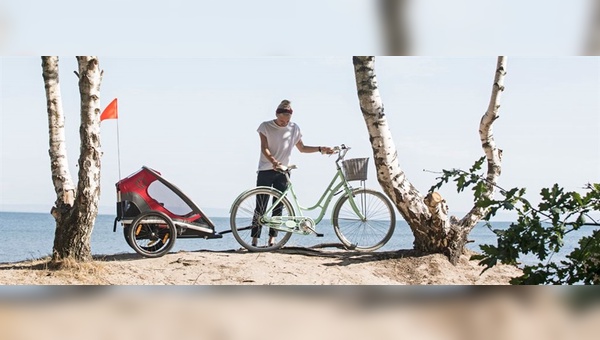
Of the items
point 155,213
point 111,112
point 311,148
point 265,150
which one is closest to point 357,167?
point 311,148

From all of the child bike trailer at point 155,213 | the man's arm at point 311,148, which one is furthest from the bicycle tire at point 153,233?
the man's arm at point 311,148

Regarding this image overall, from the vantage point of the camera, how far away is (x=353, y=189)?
513 centimetres

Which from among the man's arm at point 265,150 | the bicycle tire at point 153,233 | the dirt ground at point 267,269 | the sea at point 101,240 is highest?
the man's arm at point 265,150

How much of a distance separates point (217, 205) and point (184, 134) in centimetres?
268

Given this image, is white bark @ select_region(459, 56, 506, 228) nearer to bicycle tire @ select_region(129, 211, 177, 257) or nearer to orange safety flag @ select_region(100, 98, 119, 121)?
bicycle tire @ select_region(129, 211, 177, 257)

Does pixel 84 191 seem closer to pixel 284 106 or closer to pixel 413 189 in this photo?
pixel 284 106

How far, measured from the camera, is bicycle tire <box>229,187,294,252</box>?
5078mm

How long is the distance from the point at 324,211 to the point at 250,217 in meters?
0.51

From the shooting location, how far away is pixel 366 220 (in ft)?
17.0

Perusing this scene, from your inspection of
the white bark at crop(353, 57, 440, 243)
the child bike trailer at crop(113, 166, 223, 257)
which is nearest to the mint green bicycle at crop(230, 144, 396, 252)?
the white bark at crop(353, 57, 440, 243)

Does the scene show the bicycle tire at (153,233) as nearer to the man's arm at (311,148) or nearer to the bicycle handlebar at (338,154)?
the bicycle handlebar at (338,154)

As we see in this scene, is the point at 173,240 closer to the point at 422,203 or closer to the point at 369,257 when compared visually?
the point at 369,257

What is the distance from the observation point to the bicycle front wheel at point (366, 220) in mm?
5145

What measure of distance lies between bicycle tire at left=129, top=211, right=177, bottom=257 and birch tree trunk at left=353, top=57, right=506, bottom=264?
149 cm
